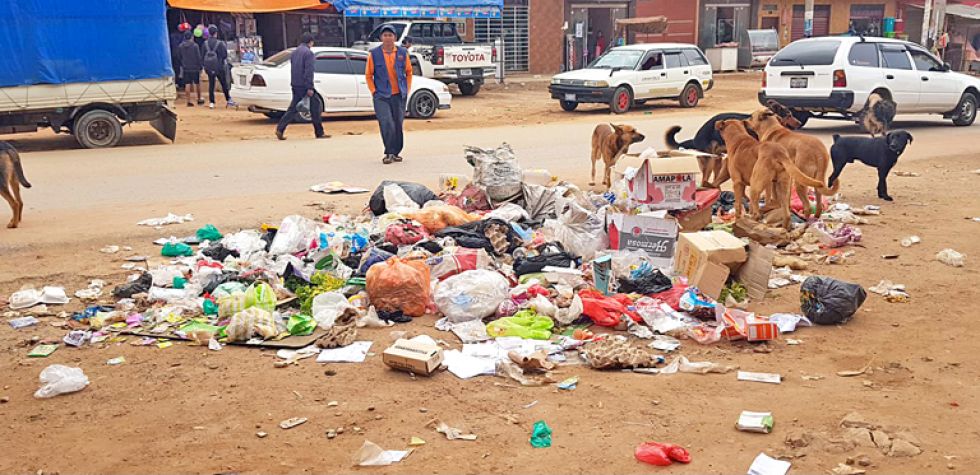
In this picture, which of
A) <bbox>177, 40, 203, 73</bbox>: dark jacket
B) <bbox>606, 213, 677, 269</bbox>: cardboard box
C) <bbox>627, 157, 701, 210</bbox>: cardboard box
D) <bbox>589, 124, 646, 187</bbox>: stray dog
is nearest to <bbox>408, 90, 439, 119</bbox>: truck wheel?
<bbox>177, 40, 203, 73</bbox>: dark jacket

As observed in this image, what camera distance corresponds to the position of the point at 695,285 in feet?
22.2

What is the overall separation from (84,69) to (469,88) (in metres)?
13.7

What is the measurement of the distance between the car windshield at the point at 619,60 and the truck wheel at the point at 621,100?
2.30ft

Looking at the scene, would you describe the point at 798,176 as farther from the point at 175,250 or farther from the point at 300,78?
the point at 300,78

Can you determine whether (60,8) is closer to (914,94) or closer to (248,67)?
(248,67)

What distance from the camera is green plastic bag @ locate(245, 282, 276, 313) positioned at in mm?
6445

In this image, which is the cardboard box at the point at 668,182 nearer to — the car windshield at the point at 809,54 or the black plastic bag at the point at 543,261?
the black plastic bag at the point at 543,261

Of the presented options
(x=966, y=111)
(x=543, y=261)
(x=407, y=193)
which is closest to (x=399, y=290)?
(x=543, y=261)

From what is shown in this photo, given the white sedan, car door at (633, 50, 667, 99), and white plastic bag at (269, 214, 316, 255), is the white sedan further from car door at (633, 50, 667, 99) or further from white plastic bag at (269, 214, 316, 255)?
white plastic bag at (269, 214, 316, 255)

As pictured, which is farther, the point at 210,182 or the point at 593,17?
the point at 593,17

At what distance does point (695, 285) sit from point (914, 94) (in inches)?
517

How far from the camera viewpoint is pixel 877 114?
15.9 metres

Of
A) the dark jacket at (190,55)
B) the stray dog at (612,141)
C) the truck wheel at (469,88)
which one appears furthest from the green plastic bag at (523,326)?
the truck wheel at (469,88)

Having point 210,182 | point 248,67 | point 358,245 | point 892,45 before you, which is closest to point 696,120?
point 892,45
